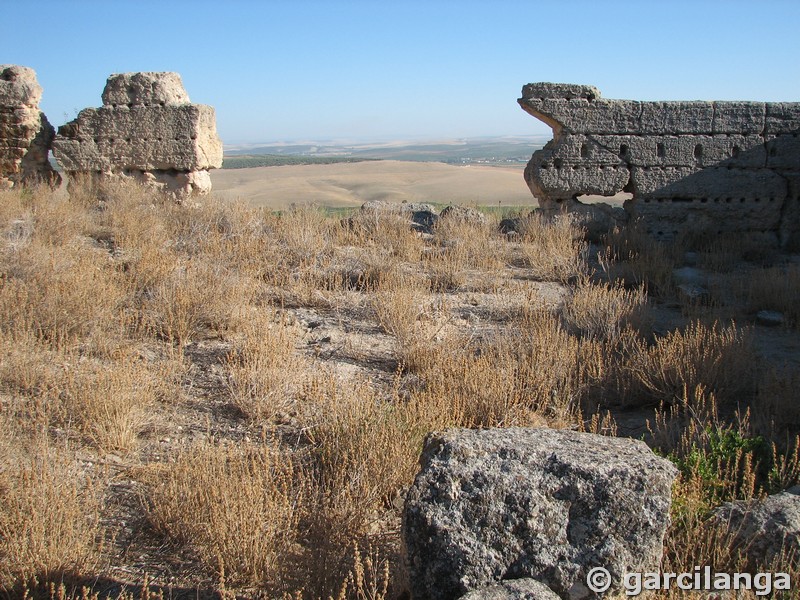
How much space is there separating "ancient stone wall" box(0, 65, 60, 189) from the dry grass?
134 inches

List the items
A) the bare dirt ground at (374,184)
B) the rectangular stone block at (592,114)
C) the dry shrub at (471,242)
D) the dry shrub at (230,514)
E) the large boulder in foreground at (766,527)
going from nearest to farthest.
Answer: the large boulder in foreground at (766,527) < the dry shrub at (230,514) < the dry shrub at (471,242) < the rectangular stone block at (592,114) < the bare dirt ground at (374,184)

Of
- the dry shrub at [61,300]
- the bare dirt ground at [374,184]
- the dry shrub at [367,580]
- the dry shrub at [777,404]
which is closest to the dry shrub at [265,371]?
the dry shrub at [61,300]

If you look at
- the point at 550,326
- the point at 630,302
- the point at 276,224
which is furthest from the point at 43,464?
the point at 276,224

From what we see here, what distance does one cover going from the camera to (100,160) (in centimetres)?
1040

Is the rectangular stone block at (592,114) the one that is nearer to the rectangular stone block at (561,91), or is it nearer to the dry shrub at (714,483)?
A: the rectangular stone block at (561,91)

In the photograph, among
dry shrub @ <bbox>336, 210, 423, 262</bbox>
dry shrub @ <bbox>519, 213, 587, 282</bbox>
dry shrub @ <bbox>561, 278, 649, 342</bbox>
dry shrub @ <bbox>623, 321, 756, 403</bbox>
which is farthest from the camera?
dry shrub @ <bbox>336, 210, 423, 262</bbox>

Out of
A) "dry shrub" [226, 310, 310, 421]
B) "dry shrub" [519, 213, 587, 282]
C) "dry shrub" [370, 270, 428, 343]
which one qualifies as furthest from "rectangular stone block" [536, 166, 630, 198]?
"dry shrub" [226, 310, 310, 421]

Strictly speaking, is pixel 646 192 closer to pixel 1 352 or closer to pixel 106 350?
pixel 106 350

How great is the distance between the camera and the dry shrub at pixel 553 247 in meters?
7.72

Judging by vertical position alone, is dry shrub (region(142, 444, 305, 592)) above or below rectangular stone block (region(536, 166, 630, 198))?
below

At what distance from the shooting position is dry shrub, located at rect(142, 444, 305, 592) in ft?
8.52

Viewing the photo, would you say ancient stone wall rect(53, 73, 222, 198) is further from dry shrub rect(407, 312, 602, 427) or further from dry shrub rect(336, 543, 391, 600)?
dry shrub rect(336, 543, 391, 600)

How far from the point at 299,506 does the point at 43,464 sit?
1.12m

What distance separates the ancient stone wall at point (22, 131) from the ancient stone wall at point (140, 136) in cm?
46
